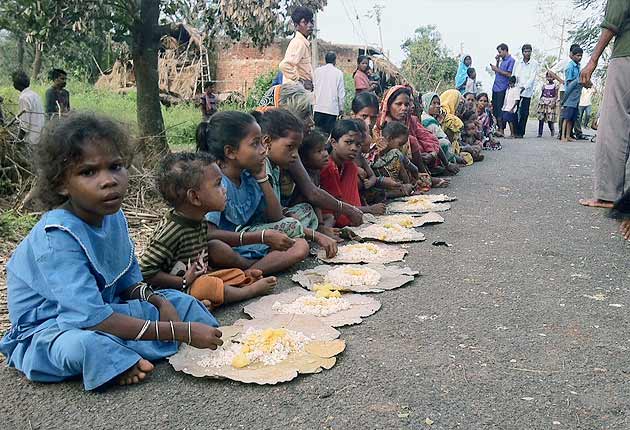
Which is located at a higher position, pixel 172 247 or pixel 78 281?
pixel 78 281

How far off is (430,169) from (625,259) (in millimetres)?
4465

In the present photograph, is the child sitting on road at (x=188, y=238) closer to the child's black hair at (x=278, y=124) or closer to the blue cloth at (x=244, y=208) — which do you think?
the blue cloth at (x=244, y=208)

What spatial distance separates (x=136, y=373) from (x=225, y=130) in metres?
1.76

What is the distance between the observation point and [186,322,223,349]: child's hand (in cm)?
235

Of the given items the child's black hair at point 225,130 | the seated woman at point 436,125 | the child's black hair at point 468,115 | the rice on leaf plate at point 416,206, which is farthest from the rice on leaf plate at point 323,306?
the child's black hair at point 468,115

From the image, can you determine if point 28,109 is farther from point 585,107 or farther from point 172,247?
point 585,107

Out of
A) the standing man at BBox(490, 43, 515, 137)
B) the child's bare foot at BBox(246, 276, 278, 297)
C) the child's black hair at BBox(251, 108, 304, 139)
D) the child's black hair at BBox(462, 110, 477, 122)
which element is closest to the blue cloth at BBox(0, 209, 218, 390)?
the child's bare foot at BBox(246, 276, 278, 297)

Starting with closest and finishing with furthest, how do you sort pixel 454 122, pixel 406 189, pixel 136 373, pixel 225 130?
pixel 136 373 < pixel 225 130 < pixel 406 189 < pixel 454 122

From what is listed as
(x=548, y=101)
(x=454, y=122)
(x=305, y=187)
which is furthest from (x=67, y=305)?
(x=548, y=101)

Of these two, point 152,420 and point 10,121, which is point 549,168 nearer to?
point 10,121

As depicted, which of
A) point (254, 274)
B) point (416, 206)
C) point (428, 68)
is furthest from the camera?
point (428, 68)

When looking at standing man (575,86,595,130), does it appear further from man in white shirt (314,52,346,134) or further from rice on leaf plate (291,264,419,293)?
rice on leaf plate (291,264,419,293)

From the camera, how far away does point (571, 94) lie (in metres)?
12.9

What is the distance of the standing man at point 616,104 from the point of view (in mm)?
5387
